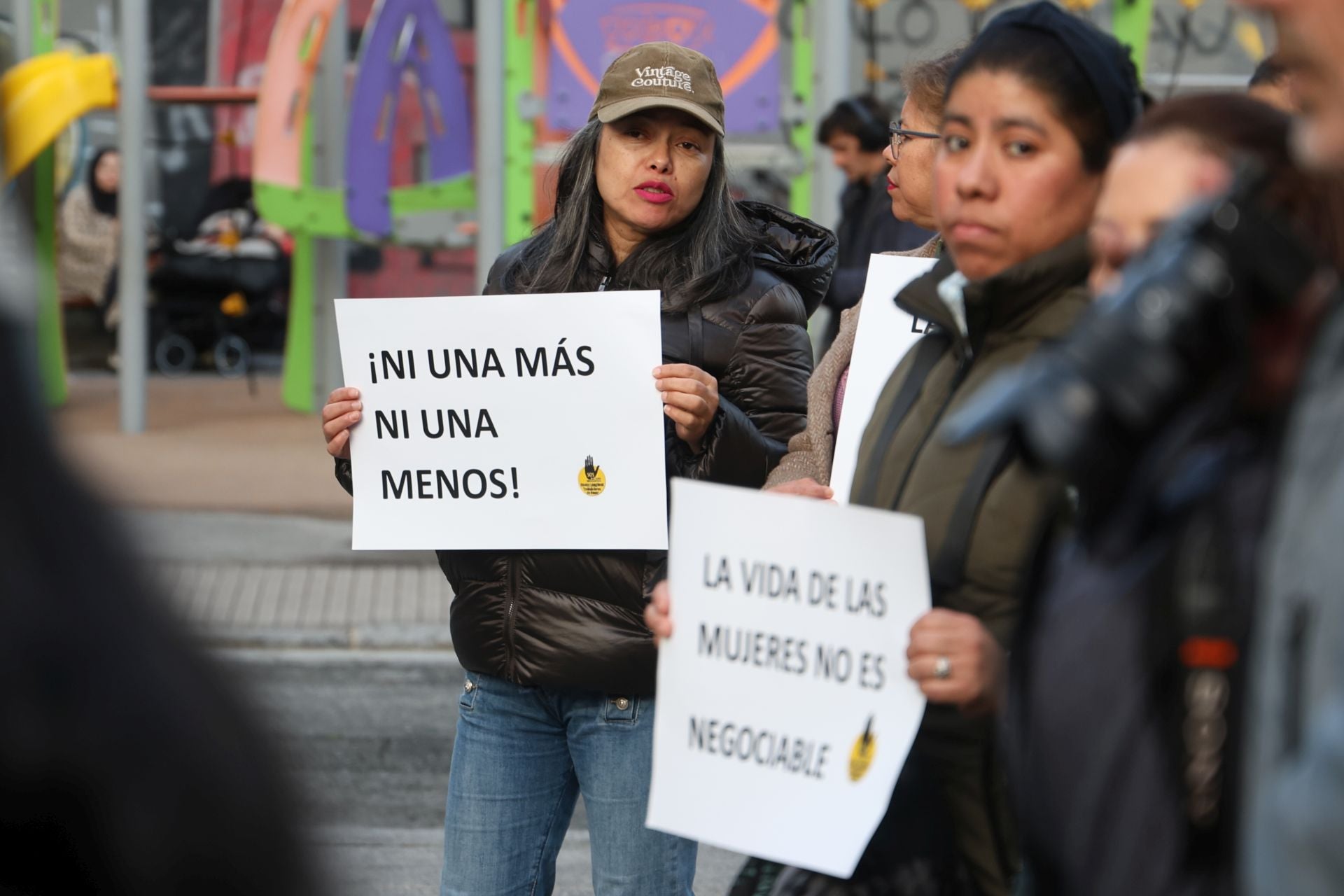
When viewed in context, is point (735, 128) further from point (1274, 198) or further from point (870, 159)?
point (1274, 198)

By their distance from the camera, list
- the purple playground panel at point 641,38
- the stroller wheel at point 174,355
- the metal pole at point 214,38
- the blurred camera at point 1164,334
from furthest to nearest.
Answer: the metal pole at point 214,38 → the stroller wheel at point 174,355 → the purple playground panel at point 641,38 → the blurred camera at point 1164,334

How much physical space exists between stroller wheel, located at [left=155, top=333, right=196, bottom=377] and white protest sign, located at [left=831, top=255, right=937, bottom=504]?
13.0 meters

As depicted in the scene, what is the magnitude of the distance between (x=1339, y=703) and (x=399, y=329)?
229cm

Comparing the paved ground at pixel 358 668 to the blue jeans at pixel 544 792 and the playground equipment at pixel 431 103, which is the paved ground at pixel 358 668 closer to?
the blue jeans at pixel 544 792

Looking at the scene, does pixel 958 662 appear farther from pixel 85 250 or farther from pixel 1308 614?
pixel 85 250

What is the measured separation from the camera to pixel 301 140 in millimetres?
11445

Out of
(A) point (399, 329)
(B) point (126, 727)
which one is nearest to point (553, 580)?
(A) point (399, 329)

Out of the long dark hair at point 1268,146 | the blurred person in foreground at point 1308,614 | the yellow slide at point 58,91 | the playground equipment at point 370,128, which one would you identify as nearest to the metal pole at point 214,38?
the yellow slide at point 58,91

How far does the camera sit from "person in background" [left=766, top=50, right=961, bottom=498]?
116 inches

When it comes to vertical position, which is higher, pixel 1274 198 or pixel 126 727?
pixel 1274 198

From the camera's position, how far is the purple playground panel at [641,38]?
8.78 metres

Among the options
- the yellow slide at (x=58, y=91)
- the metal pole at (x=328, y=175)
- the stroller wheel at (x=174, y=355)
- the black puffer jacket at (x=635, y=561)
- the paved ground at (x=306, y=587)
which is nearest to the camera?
the black puffer jacket at (x=635, y=561)

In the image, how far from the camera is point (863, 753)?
2178mm

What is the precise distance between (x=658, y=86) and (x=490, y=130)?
5870 mm
